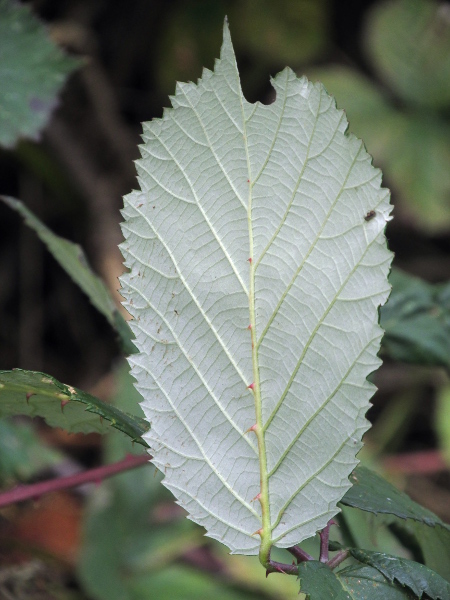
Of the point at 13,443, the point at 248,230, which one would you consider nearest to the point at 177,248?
the point at 248,230

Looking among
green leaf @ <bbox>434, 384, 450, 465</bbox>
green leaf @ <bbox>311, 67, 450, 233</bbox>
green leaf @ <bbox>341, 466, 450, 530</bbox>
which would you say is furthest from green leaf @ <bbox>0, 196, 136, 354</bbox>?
green leaf @ <bbox>311, 67, 450, 233</bbox>

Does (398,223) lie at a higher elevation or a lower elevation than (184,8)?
lower

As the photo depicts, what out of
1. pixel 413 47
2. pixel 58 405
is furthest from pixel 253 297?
pixel 413 47

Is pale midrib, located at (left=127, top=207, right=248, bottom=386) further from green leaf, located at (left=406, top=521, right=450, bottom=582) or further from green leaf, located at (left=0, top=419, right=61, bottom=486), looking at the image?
green leaf, located at (left=0, top=419, right=61, bottom=486)

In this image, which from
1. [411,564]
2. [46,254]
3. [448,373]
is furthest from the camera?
[46,254]

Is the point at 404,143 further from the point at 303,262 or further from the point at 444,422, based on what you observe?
the point at 303,262

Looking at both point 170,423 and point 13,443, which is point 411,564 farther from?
point 13,443
